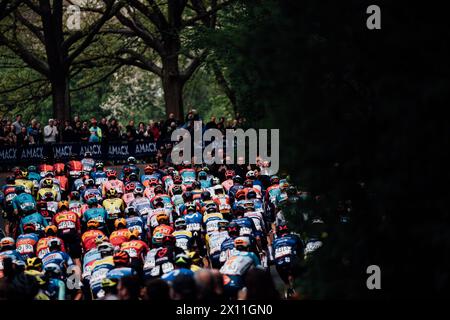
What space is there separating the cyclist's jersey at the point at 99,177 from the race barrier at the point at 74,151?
4.93 metres

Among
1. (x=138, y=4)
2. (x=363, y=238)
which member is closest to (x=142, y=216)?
(x=363, y=238)

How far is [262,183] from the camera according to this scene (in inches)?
1067

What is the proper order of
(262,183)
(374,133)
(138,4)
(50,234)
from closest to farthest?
(374,133)
(50,234)
(262,183)
(138,4)

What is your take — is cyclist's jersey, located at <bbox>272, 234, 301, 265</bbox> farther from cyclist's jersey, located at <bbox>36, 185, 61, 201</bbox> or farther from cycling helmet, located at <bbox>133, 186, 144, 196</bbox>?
cyclist's jersey, located at <bbox>36, 185, 61, 201</bbox>

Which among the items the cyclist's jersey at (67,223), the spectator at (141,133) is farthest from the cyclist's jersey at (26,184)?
the spectator at (141,133)

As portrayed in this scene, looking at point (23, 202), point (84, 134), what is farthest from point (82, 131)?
point (23, 202)

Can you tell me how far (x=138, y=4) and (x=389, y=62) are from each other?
29.6 meters

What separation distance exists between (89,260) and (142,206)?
209 inches

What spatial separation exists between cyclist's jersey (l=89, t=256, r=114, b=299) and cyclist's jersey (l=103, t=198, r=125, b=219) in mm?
5673

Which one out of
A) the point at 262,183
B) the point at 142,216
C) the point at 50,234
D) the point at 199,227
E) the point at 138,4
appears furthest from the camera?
the point at 138,4

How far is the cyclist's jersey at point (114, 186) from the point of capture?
24078 mm

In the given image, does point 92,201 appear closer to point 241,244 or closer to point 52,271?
point 52,271

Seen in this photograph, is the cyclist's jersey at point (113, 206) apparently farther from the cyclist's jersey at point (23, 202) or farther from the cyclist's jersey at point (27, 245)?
the cyclist's jersey at point (27, 245)
